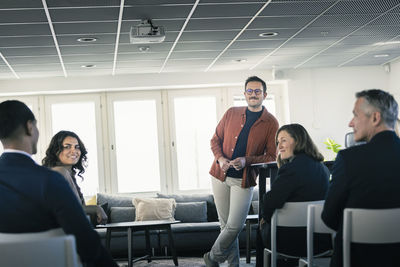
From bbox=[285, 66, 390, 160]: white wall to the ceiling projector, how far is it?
425cm

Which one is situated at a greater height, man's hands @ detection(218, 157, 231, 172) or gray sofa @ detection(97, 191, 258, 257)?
man's hands @ detection(218, 157, 231, 172)

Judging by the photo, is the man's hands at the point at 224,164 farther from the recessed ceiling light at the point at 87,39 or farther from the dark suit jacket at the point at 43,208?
the recessed ceiling light at the point at 87,39

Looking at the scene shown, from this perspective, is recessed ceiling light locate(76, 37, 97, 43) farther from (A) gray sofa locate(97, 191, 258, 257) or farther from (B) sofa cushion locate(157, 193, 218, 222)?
(B) sofa cushion locate(157, 193, 218, 222)

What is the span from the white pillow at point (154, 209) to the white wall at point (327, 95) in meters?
2.90

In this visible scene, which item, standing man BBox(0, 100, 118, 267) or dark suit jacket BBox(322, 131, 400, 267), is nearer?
standing man BBox(0, 100, 118, 267)

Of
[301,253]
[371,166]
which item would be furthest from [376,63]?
[371,166]

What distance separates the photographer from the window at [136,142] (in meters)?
9.77

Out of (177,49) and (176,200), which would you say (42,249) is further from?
(176,200)

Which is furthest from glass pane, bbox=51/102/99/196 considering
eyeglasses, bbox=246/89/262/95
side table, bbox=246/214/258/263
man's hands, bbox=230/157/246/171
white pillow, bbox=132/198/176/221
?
man's hands, bbox=230/157/246/171

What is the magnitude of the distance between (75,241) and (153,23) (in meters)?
4.46

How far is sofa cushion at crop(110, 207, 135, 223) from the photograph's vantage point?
816 centimetres

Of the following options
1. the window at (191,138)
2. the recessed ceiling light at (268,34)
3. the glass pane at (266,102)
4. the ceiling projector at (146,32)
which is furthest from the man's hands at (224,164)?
the glass pane at (266,102)

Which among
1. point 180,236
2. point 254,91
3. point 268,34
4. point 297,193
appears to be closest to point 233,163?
point 254,91

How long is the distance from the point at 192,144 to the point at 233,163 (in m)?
5.41
